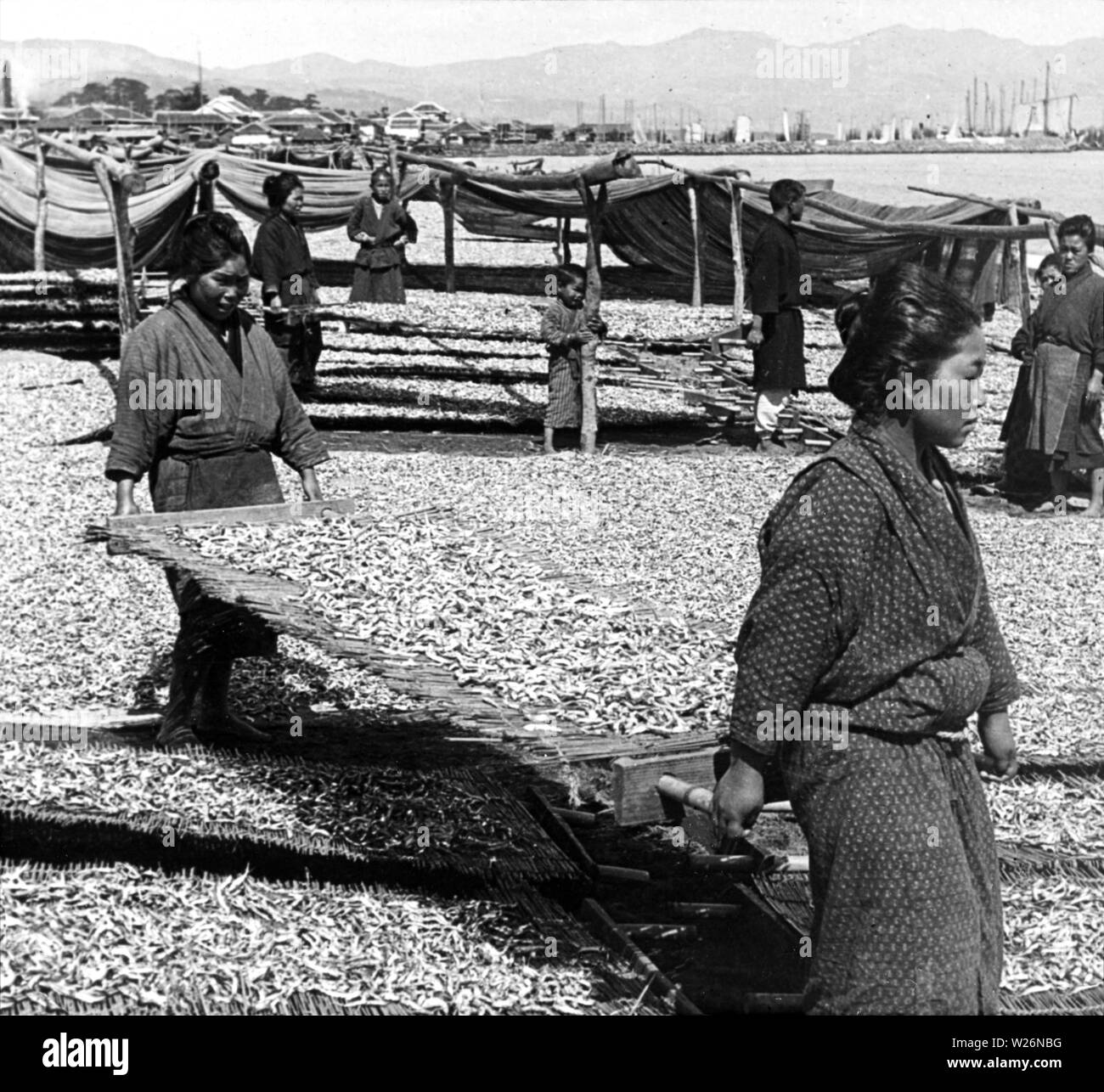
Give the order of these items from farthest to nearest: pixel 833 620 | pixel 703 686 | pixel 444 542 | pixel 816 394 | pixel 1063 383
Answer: pixel 816 394
pixel 1063 383
pixel 444 542
pixel 703 686
pixel 833 620

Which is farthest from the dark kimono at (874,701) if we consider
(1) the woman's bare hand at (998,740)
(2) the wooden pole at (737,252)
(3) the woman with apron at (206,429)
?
(2) the wooden pole at (737,252)

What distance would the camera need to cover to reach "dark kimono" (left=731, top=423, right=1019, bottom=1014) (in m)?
2.57

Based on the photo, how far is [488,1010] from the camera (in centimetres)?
330

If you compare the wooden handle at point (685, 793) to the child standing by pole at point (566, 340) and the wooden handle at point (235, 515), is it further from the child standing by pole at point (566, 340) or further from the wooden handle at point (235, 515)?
the child standing by pole at point (566, 340)

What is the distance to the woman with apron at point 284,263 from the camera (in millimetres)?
10461

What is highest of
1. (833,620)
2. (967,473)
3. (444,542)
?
(833,620)

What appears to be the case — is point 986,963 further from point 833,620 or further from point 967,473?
point 967,473

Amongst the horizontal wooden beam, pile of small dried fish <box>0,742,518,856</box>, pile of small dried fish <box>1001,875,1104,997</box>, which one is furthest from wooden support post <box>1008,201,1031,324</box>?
the horizontal wooden beam

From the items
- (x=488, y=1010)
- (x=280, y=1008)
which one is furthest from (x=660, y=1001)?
(x=280, y=1008)

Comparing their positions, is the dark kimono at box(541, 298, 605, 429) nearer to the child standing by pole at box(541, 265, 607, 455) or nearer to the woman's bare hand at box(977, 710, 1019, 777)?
the child standing by pole at box(541, 265, 607, 455)

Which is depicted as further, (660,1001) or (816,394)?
(816,394)

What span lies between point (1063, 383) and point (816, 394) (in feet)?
13.1

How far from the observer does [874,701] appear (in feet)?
8.52
